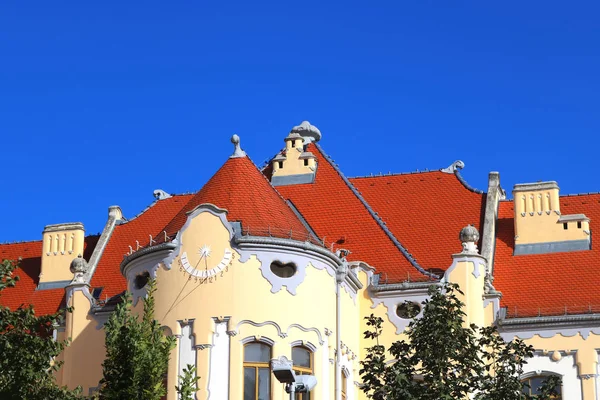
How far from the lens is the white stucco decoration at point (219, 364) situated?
32.6 metres

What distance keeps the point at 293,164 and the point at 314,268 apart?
8206 mm

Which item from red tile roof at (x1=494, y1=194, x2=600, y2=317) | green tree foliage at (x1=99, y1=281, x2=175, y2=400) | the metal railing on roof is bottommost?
green tree foliage at (x1=99, y1=281, x2=175, y2=400)

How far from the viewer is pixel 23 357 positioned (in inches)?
1073

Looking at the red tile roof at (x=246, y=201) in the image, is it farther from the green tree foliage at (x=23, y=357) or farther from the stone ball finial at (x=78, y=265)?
the green tree foliage at (x=23, y=357)

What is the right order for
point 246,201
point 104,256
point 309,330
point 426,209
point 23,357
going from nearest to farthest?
point 23,357 < point 309,330 < point 246,201 < point 426,209 < point 104,256

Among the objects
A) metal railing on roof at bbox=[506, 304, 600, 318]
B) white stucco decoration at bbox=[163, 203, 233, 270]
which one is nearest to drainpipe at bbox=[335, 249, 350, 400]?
white stucco decoration at bbox=[163, 203, 233, 270]

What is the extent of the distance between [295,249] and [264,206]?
1.91 m

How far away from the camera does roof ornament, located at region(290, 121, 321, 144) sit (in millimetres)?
43969

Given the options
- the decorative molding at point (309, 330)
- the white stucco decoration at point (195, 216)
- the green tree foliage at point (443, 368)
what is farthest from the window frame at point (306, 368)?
the green tree foliage at point (443, 368)

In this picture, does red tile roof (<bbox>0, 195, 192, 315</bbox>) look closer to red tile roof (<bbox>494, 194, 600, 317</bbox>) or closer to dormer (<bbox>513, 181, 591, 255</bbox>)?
red tile roof (<bbox>494, 194, 600, 317</bbox>)

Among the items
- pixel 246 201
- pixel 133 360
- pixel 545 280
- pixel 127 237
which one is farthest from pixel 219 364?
pixel 127 237

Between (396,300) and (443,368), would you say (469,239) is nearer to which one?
(396,300)

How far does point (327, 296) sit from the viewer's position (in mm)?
34812

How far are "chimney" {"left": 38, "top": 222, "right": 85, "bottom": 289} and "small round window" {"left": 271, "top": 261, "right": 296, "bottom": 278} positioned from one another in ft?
34.6
